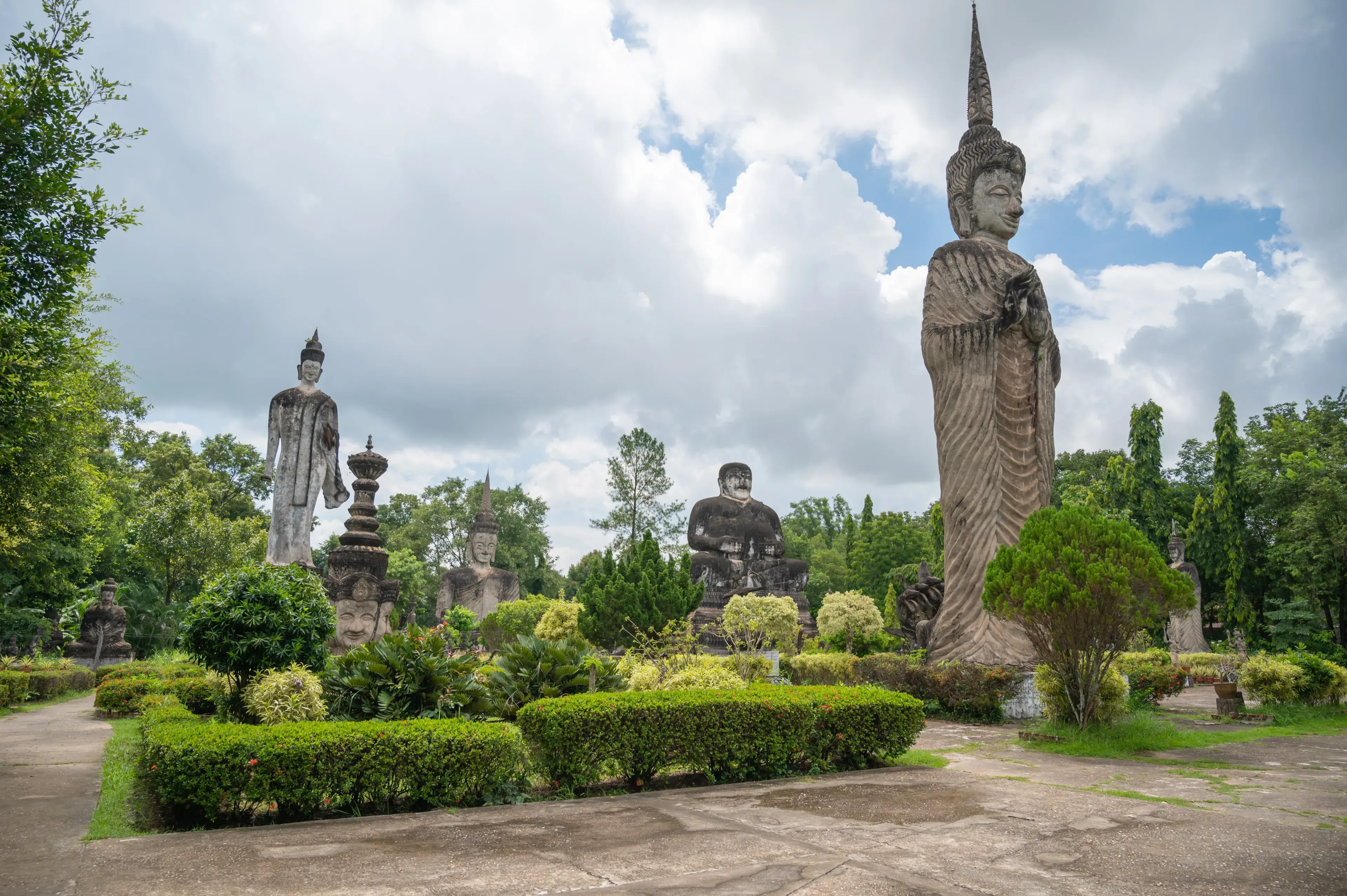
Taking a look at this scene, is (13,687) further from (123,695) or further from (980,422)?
(980,422)

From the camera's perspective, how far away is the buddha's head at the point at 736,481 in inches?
889

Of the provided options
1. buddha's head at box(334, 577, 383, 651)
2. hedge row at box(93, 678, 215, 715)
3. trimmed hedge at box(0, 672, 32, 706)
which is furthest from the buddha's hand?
trimmed hedge at box(0, 672, 32, 706)

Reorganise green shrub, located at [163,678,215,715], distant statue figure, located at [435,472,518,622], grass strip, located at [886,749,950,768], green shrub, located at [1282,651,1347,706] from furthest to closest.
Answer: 1. distant statue figure, located at [435,472,518,622]
2. green shrub, located at [1282,651,1347,706]
3. green shrub, located at [163,678,215,715]
4. grass strip, located at [886,749,950,768]

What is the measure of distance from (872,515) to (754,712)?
38.5m

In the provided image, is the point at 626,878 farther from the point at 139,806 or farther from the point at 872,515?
the point at 872,515

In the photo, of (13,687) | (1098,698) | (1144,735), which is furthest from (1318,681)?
(13,687)

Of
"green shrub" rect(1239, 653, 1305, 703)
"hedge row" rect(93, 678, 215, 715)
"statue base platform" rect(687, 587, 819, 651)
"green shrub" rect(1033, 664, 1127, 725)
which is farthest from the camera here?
"statue base platform" rect(687, 587, 819, 651)

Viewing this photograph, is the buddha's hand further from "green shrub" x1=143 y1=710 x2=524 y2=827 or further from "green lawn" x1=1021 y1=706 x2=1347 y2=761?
"green shrub" x1=143 y1=710 x2=524 y2=827

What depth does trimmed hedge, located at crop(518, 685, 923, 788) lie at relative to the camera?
19.2ft

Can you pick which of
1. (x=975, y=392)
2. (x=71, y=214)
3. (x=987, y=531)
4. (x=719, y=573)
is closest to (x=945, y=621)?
(x=987, y=531)

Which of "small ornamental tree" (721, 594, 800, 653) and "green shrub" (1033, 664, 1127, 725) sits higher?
"small ornamental tree" (721, 594, 800, 653)

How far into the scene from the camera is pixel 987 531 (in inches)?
482

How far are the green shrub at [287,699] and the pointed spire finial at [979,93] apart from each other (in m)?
13.6

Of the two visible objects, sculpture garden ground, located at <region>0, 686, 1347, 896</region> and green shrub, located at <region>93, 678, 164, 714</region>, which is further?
green shrub, located at <region>93, 678, 164, 714</region>
